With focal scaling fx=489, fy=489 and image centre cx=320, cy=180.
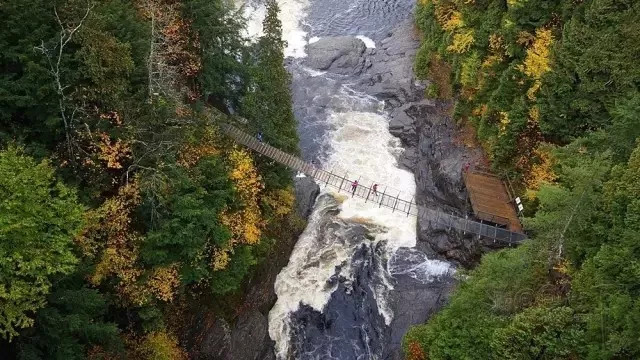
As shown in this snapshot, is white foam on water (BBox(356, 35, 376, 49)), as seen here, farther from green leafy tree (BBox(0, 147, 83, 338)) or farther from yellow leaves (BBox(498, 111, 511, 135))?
green leafy tree (BBox(0, 147, 83, 338))

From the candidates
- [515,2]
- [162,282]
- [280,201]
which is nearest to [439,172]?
[515,2]

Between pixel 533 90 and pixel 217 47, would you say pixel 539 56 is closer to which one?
pixel 533 90

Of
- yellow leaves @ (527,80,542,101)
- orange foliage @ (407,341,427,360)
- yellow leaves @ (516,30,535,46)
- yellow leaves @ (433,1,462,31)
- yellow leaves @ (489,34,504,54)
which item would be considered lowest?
orange foliage @ (407,341,427,360)

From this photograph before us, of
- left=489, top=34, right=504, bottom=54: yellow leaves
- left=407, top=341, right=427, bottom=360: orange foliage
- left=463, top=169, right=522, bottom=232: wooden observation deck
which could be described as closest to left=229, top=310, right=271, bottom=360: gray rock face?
left=407, top=341, right=427, bottom=360: orange foliage

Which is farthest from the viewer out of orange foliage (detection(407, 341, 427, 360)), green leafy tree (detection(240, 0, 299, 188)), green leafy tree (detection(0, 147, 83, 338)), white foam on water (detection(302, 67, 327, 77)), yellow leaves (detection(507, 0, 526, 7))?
white foam on water (detection(302, 67, 327, 77))

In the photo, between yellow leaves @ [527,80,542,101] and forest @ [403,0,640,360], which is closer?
forest @ [403,0,640,360]

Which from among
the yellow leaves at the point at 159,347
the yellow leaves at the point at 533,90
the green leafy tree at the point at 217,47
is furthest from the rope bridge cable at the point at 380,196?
the yellow leaves at the point at 159,347

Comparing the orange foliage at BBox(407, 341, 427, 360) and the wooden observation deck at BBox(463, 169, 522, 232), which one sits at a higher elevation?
the wooden observation deck at BBox(463, 169, 522, 232)

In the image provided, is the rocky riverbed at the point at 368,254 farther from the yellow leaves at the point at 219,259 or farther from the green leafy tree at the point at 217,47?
the green leafy tree at the point at 217,47

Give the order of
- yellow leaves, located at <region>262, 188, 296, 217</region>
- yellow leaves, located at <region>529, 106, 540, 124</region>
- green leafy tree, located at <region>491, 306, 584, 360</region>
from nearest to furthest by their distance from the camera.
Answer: green leafy tree, located at <region>491, 306, 584, 360</region> → yellow leaves, located at <region>262, 188, 296, 217</region> → yellow leaves, located at <region>529, 106, 540, 124</region>
